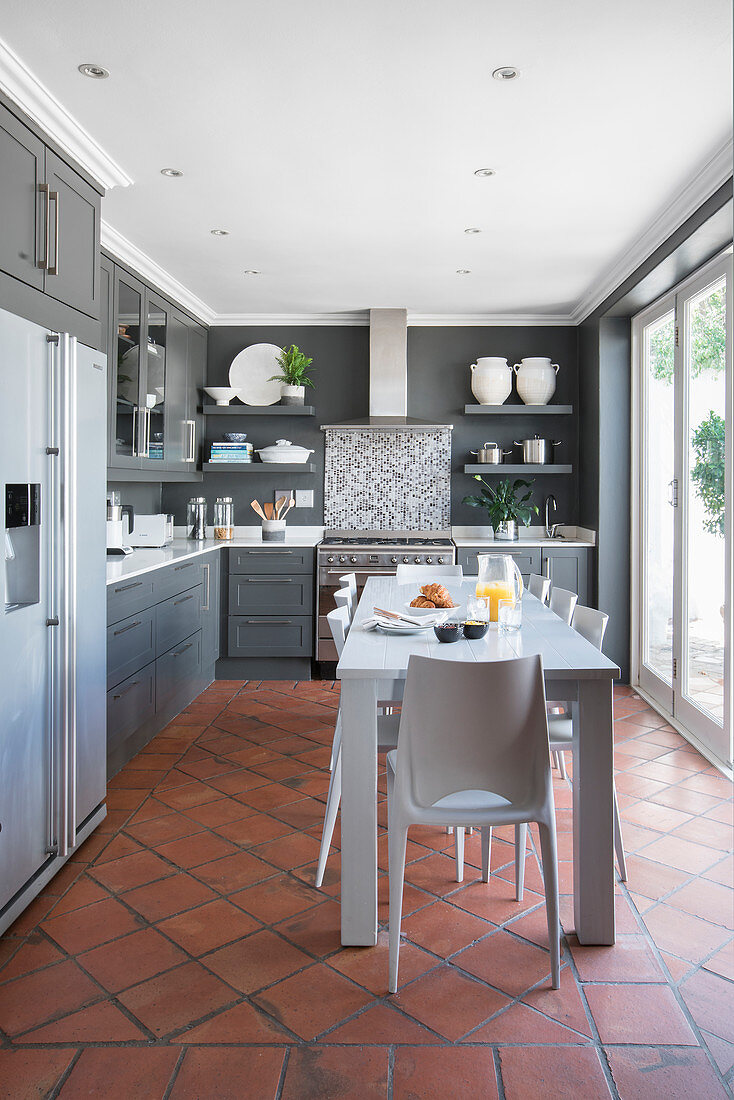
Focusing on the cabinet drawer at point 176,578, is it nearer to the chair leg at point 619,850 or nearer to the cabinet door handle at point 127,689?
the cabinet door handle at point 127,689

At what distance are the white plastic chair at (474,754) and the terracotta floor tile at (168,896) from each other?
0.77 m

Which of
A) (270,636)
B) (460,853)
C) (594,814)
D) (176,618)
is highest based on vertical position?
(176,618)

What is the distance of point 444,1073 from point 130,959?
92cm

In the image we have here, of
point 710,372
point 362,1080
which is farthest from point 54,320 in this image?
point 710,372

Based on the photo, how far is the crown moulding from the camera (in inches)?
99.7

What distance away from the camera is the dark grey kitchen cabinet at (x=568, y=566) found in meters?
5.45

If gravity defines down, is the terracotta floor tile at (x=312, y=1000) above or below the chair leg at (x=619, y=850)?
below

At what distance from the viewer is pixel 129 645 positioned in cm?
372

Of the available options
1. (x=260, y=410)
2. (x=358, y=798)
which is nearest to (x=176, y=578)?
(x=260, y=410)

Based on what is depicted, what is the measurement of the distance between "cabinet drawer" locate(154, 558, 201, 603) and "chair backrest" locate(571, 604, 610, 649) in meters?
2.17

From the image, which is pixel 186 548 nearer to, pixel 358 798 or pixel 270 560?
pixel 270 560

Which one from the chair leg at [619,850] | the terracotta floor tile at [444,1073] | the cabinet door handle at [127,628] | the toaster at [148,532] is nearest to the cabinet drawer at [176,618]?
the cabinet door handle at [127,628]

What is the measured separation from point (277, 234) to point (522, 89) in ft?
5.91

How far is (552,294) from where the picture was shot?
5.37 meters
